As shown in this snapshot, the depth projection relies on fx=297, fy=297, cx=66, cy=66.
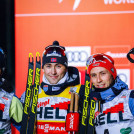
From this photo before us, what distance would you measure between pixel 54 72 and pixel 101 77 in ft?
1.49

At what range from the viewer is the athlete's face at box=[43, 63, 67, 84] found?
9.23ft

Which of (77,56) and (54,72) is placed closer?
(54,72)

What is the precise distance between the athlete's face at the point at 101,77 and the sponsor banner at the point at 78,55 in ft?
3.90

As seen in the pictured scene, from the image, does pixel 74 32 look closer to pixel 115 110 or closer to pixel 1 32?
pixel 1 32

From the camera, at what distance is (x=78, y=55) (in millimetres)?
3848

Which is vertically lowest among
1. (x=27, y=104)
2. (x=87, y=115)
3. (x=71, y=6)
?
(x=87, y=115)

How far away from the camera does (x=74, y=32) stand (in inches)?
154

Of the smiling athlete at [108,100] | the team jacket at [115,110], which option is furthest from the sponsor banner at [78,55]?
the team jacket at [115,110]

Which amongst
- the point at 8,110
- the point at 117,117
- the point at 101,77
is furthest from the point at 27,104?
the point at 117,117

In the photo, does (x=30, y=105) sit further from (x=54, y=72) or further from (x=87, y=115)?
(x=87, y=115)

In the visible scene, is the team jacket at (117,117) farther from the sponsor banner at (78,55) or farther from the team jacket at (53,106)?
the sponsor banner at (78,55)

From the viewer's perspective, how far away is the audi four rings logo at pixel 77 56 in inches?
152

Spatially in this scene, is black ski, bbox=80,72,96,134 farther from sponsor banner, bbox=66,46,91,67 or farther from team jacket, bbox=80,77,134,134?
sponsor banner, bbox=66,46,91,67

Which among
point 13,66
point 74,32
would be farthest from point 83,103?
point 13,66
